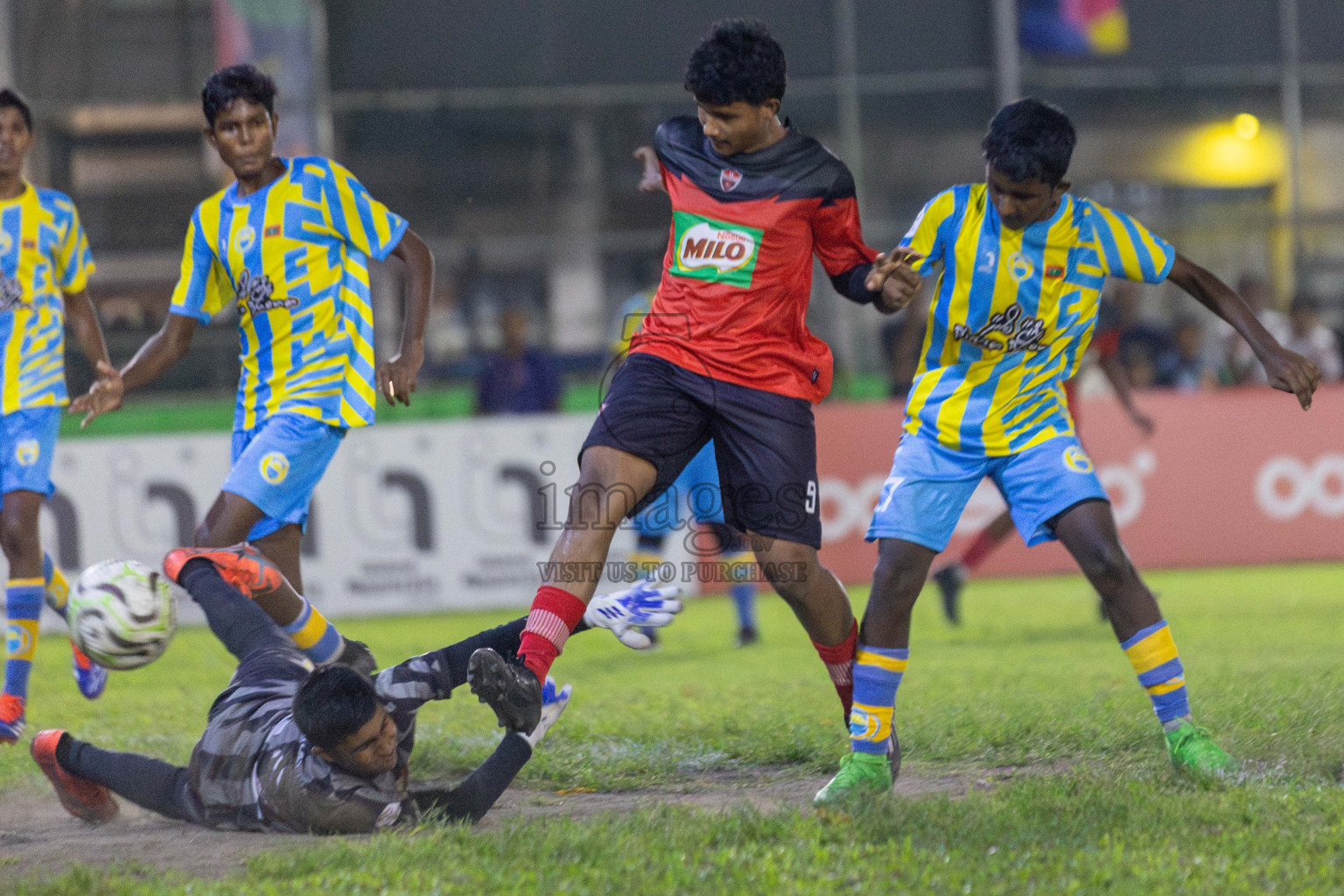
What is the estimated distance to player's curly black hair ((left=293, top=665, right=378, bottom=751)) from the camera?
149 inches

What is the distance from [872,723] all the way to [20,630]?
3763 mm

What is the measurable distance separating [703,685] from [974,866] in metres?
3.49

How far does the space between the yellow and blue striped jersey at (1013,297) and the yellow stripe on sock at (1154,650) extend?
665mm

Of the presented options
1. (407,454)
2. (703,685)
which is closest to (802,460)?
(703,685)

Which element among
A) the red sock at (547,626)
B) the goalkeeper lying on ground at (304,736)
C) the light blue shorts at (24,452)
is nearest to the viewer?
the goalkeeper lying on ground at (304,736)

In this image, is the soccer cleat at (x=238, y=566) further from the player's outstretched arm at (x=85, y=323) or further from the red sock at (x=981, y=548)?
the red sock at (x=981, y=548)

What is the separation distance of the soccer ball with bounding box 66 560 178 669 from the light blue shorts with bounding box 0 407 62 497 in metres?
1.65

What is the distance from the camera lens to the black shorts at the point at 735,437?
418 centimetres

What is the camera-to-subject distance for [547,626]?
13.1 feet

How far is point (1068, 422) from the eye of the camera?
446 cm

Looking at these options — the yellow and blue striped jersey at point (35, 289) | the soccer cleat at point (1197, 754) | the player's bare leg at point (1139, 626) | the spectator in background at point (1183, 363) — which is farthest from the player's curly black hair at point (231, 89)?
the spectator in background at point (1183, 363)

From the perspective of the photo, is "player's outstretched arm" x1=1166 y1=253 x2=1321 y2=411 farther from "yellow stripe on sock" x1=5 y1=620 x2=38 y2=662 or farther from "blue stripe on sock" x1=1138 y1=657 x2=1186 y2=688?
"yellow stripe on sock" x1=5 y1=620 x2=38 y2=662

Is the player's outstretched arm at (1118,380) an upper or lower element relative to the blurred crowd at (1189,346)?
lower

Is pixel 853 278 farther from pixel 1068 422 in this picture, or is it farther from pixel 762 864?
pixel 762 864
